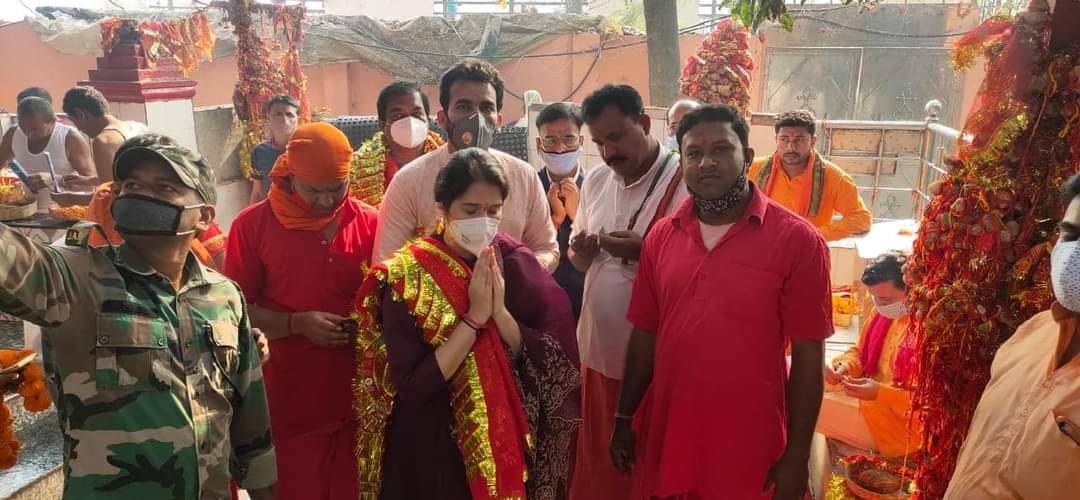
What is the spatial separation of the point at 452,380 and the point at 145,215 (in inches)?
42.8

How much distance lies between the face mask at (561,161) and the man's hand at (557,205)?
0.38ft

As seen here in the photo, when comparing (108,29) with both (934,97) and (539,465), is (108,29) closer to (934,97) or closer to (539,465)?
(539,465)

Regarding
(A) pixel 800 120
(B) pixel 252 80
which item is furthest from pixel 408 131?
(B) pixel 252 80

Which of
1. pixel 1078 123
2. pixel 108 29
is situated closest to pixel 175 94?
pixel 108 29

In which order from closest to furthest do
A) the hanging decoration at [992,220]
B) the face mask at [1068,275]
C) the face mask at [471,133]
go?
the face mask at [1068,275] → the hanging decoration at [992,220] → the face mask at [471,133]

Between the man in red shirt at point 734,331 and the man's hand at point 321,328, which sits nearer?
the man in red shirt at point 734,331

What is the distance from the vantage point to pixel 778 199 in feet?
18.8

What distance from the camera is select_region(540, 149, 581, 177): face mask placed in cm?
399

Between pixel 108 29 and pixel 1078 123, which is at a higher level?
pixel 108 29

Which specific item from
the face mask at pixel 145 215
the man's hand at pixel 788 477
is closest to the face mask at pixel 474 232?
the face mask at pixel 145 215

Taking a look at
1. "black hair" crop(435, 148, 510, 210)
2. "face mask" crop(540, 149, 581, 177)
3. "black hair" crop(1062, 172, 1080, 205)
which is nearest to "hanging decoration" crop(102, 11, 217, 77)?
"face mask" crop(540, 149, 581, 177)

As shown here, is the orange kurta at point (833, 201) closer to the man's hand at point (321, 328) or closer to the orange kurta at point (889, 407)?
the orange kurta at point (889, 407)

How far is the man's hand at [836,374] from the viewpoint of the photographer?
3631 millimetres

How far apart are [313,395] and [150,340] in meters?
1.05
